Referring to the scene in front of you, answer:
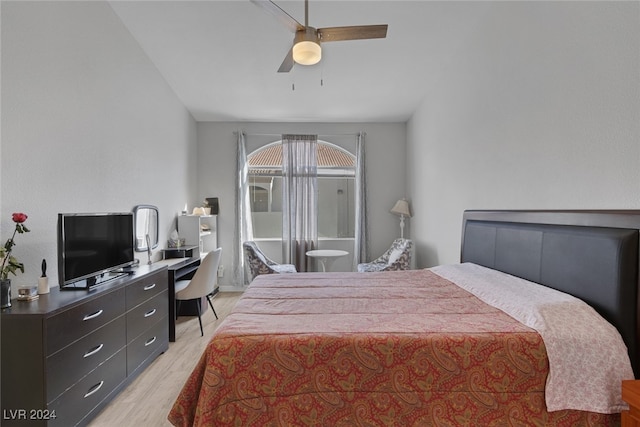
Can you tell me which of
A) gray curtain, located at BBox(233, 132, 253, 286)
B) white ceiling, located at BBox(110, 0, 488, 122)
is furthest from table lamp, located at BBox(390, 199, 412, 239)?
gray curtain, located at BBox(233, 132, 253, 286)

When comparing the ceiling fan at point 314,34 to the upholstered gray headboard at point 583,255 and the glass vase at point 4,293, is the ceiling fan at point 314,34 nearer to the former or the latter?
the upholstered gray headboard at point 583,255

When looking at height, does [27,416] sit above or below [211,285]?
below

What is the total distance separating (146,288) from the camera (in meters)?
2.58

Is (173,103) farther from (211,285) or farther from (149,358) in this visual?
(149,358)

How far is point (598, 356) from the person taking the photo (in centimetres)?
130

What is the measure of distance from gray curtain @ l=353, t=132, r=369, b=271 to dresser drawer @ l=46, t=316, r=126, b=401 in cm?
353

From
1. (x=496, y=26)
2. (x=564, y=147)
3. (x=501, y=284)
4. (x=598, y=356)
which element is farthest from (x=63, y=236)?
(x=496, y=26)

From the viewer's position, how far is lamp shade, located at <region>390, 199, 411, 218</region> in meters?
4.85

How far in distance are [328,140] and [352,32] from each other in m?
3.03

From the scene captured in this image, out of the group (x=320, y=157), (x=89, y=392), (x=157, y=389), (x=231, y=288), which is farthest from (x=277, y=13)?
(x=231, y=288)

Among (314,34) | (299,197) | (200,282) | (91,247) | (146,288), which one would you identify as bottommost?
(200,282)

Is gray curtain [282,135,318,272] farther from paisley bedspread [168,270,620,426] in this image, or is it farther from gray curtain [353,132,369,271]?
paisley bedspread [168,270,620,426]

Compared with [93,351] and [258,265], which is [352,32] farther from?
[258,265]

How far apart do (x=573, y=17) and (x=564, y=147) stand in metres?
0.73
